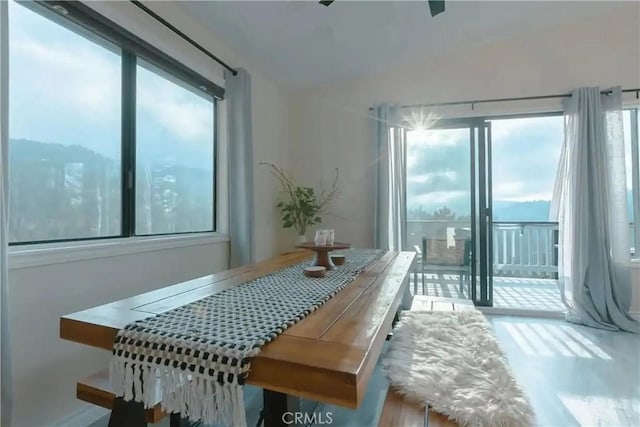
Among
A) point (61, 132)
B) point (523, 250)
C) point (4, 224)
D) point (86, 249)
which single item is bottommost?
point (523, 250)

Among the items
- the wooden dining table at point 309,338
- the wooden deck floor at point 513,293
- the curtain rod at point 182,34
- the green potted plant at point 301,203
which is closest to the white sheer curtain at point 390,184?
the green potted plant at point 301,203

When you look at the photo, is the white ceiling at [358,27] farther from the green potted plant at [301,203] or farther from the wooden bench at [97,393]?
the wooden bench at [97,393]

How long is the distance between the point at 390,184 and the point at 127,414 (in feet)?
9.59

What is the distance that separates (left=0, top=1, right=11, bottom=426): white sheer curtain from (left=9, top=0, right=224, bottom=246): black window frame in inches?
10.7

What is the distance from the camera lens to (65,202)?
171cm

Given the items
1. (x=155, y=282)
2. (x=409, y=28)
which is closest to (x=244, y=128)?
(x=155, y=282)

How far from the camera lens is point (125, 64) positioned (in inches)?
79.9

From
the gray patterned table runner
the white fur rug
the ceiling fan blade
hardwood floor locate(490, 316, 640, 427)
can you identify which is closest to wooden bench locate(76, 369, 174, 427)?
the gray patterned table runner

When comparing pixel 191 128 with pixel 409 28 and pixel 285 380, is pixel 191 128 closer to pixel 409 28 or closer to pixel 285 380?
pixel 409 28

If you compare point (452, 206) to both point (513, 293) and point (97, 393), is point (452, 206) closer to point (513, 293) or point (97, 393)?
point (513, 293)

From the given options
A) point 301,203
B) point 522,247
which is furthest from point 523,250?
point 301,203

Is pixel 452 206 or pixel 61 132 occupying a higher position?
pixel 61 132

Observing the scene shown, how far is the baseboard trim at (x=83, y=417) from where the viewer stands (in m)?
1.57

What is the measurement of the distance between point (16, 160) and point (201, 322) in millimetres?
1327
